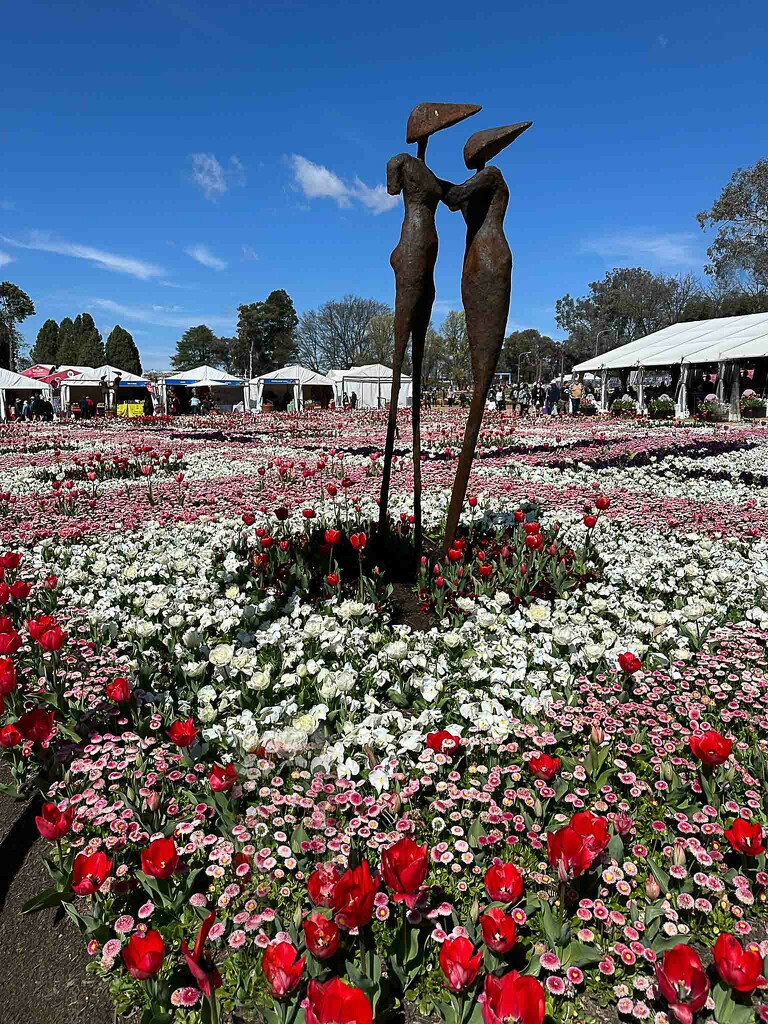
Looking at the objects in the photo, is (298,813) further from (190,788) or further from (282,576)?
(282,576)

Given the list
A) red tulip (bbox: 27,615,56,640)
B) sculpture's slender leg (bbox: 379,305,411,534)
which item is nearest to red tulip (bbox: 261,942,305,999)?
red tulip (bbox: 27,615,56,640)

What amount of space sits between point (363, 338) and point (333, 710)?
279 ft

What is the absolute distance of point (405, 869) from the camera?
1569mm

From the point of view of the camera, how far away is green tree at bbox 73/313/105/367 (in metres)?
79.4

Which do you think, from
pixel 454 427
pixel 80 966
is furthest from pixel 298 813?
pixel 454 427

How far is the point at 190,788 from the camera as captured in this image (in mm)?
2580

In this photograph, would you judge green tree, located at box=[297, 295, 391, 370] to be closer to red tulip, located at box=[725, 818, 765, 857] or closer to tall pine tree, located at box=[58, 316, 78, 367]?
tall pine tree, located at box=[58, 316, 78, 367]

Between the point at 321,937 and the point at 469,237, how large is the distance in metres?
4.28

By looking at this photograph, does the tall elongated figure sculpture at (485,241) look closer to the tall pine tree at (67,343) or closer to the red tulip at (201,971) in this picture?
the red tulip at (201,971)

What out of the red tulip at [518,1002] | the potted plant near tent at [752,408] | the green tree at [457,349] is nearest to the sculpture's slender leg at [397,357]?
the red tulip at [518,1002]

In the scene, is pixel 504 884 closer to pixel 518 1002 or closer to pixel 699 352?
pixel 518 1002

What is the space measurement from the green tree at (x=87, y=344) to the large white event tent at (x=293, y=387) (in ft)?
131

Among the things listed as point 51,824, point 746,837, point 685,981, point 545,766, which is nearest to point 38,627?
point 51,824

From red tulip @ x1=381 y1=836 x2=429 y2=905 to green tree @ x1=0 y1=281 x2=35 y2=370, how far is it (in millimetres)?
87833
